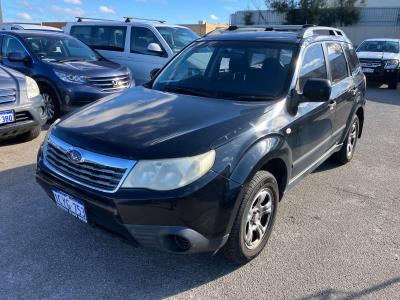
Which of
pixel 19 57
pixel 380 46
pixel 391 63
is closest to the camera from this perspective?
pixel 19 57

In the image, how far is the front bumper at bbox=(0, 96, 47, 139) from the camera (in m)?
5.33

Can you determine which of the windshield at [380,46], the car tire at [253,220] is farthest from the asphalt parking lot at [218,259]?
the windshield at [380,46]

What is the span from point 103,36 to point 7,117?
5149mm

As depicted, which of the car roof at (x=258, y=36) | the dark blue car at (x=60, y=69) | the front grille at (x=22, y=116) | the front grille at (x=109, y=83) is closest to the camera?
the car roof at (x=258, y=36)

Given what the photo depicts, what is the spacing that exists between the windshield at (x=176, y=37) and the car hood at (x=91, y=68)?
151cm

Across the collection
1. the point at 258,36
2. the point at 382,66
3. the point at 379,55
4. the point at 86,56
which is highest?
the point at 258,36

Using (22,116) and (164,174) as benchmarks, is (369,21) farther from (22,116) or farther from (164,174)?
(164,174)

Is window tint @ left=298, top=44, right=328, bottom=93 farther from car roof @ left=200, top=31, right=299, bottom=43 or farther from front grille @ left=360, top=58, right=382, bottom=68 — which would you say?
front grille @ left=360, top=58, right=382, bottom=68

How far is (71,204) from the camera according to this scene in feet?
9.27

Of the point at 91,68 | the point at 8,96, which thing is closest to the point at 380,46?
the point at 91,68

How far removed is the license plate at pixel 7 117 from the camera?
5.23 m

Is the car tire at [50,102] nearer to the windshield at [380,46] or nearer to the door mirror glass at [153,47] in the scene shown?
the door mirror glass at [153,47]

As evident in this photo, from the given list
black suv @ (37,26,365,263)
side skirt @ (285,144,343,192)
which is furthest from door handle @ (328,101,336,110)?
side skirt @ (285,144,343,192)

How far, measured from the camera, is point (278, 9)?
124 feet
